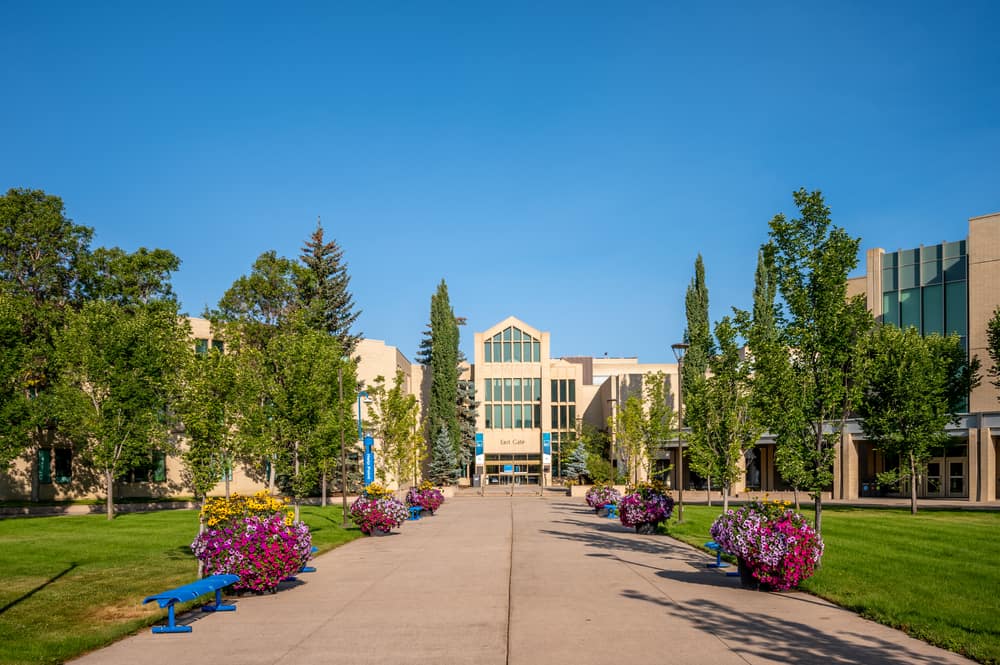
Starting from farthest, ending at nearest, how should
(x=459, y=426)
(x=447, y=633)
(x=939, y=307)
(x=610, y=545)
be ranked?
1. (x=459, y=426)
2. (x=939, y=307)
3. (x=610, y=545)
4. (x=447, y=633)

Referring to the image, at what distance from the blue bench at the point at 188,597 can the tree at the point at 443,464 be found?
55.0 metres

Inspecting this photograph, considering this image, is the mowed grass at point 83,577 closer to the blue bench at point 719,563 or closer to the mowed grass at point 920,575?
the blue bench at point 719,563

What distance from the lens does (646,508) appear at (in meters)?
25.9

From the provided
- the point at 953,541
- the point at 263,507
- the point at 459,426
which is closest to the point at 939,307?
the point at 953,541

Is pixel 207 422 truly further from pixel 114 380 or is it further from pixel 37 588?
pixel 114 380

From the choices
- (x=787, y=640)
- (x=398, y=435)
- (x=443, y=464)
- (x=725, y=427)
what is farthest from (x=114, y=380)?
(x=443, y=464)

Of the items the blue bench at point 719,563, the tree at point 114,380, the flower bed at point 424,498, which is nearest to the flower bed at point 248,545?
the blue bench at point 719,563

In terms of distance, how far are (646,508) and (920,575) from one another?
1047 cm

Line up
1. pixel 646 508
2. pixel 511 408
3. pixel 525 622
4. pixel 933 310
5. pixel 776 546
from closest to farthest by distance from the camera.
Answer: pixel 525 622
pixel 776 546
pixel 646 508
pixel 933 310
pixel 511 408

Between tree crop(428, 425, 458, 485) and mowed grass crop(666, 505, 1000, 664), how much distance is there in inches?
1541

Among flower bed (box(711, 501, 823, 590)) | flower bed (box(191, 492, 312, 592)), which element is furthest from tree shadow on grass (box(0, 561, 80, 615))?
flower bed (box(711, 501, 823, 590))

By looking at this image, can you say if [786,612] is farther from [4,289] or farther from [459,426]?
[459,426]

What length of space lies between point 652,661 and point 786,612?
4104mm

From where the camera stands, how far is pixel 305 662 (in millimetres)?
9273
